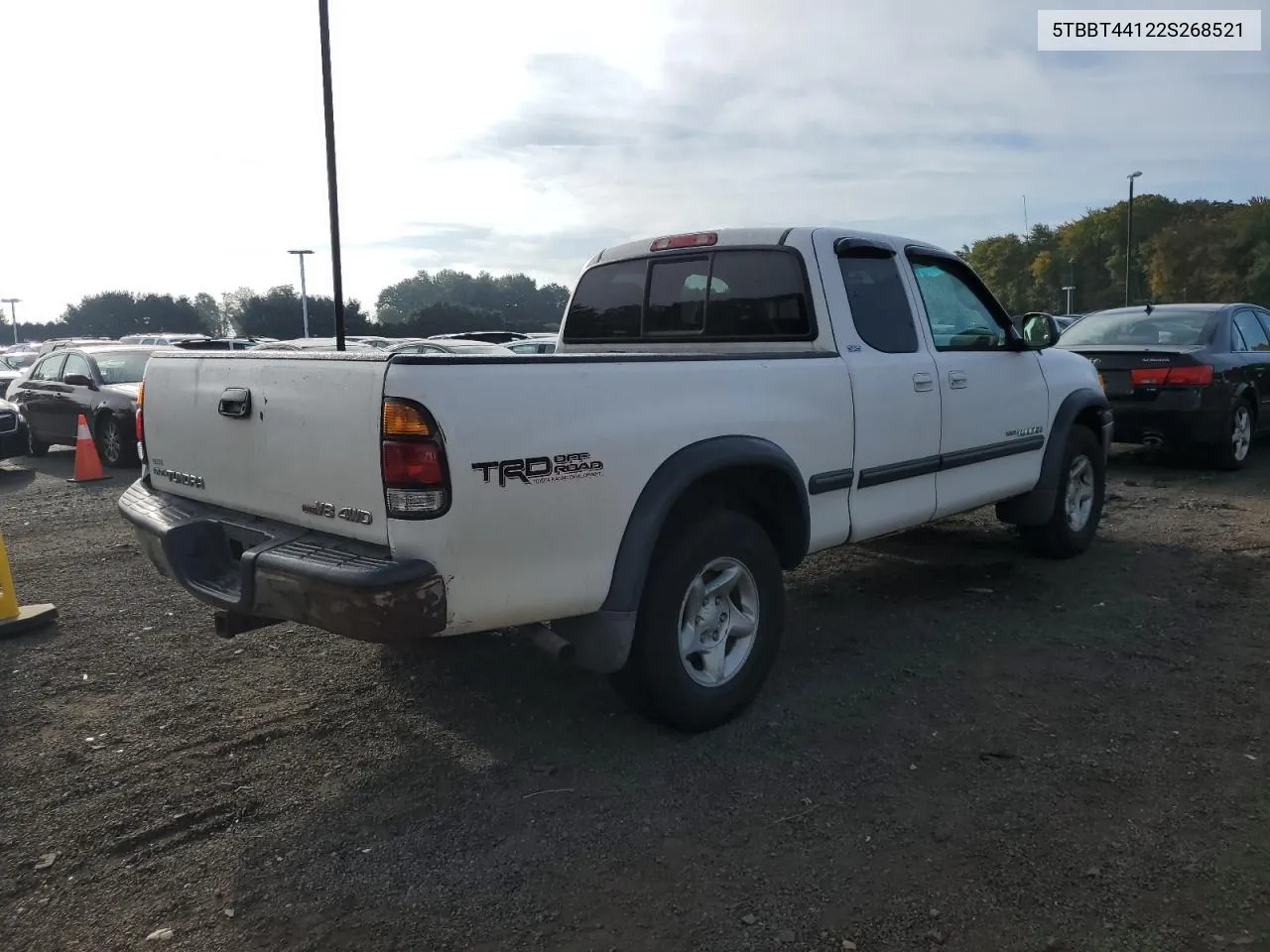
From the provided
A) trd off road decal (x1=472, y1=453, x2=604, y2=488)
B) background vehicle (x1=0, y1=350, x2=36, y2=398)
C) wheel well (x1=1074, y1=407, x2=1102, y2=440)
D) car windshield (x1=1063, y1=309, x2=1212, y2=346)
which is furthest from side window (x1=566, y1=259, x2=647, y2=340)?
background vehicle (x1=0, y1=350, x2=36, y2=398)

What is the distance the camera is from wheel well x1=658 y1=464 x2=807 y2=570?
3586 mm

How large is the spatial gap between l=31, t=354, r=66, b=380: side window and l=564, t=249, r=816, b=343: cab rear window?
9918mm

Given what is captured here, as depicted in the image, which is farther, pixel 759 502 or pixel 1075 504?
pixel 1075 504

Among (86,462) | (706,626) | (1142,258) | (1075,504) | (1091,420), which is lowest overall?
(706,626)

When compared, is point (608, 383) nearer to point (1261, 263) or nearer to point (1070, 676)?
point (1070, 676)

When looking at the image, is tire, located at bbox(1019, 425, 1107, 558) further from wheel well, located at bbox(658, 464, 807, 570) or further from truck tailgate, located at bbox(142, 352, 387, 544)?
truck tailgate, located at bbox(142, 352, 387, 544)

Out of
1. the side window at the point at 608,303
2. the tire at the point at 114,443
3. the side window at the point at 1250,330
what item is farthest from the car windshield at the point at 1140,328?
the tire at the point at 114,443

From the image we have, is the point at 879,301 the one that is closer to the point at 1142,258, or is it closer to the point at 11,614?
the point at 11,614

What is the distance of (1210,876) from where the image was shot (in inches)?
107

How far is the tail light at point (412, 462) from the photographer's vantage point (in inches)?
110

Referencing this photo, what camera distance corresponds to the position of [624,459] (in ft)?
10.6

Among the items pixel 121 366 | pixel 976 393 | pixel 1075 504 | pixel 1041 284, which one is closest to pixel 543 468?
pixel 976 393

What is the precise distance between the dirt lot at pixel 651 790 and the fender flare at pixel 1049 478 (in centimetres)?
69

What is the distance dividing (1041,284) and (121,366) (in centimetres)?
6637
